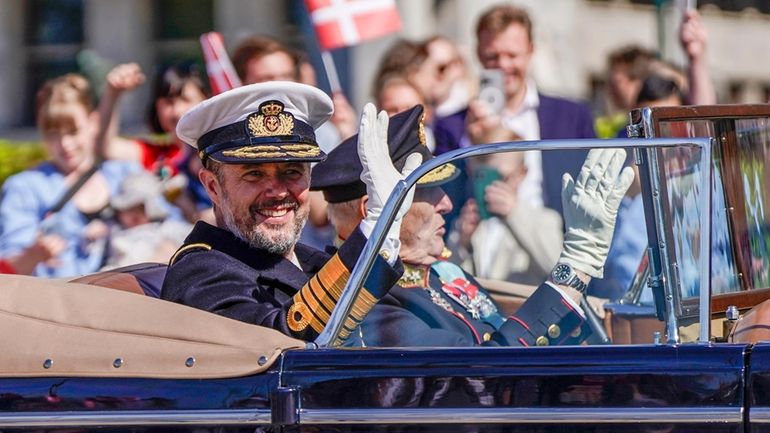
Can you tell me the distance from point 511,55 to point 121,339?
3.55 meters

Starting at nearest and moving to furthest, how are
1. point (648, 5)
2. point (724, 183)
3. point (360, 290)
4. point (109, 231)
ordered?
point (360, 290), point (724, 183), point (109, 231), point (648, 5)

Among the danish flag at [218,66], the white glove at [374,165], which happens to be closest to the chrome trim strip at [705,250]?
the white glove at [374,165]

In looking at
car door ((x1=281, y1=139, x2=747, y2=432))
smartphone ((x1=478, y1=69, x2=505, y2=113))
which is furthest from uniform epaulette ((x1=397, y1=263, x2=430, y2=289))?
smartphone ((x1=478, y1=69, x2=505, y2=113))

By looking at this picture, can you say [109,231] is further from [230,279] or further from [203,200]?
[230,279]

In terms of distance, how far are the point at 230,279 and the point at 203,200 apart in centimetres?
308

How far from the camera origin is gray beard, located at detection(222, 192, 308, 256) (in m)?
3.42

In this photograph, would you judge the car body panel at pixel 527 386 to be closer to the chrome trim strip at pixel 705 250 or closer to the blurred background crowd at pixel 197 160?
the chrome trim strip at pixel 705 250

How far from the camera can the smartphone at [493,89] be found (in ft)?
19.4

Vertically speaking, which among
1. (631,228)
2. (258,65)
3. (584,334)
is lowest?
(584,334)

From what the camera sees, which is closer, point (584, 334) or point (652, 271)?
point (652, 271)

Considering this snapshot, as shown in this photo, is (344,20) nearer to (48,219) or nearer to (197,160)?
(197,160)

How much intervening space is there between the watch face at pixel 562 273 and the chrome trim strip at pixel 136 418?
33.3 inches

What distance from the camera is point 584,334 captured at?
3.35 meters

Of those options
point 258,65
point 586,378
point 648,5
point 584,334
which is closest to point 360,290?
point 586,378
